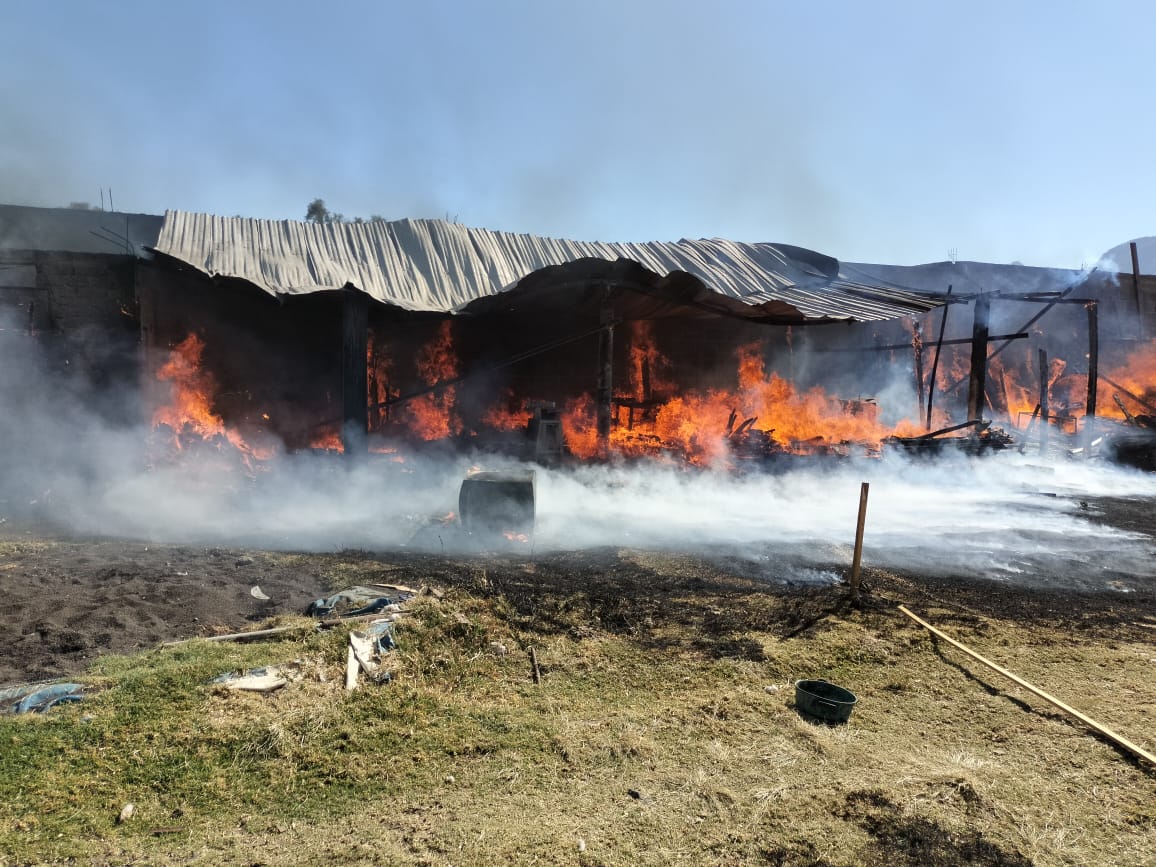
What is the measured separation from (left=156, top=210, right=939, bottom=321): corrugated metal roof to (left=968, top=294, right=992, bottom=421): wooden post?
116cm

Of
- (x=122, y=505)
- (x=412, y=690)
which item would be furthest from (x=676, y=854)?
(x=122, y=505)

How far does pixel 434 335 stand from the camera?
543 inches

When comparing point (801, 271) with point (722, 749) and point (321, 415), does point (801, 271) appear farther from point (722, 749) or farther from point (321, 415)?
point (722, 749)

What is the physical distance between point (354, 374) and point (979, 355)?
14.3 m

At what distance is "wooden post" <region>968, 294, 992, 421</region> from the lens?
1431cm

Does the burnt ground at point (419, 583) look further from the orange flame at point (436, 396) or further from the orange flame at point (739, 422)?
the orange flame at point (739, 422)

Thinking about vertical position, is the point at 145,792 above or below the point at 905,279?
below

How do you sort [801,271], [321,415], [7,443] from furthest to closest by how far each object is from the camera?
1. [801,271]
2. [321,415]
3. [7,443]

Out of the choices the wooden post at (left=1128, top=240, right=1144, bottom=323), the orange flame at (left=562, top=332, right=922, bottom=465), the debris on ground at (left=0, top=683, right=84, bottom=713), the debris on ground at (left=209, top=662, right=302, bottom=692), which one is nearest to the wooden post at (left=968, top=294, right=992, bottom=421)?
the orange flame at (left=562, top=332, right=922, bottom=465)

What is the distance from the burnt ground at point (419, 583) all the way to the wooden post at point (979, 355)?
9.20 m

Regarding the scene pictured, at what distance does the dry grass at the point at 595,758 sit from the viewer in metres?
2.88

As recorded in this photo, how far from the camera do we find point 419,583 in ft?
20.6

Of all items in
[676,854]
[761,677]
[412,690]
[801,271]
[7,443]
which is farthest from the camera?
[801,271]

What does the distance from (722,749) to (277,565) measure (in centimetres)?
539
